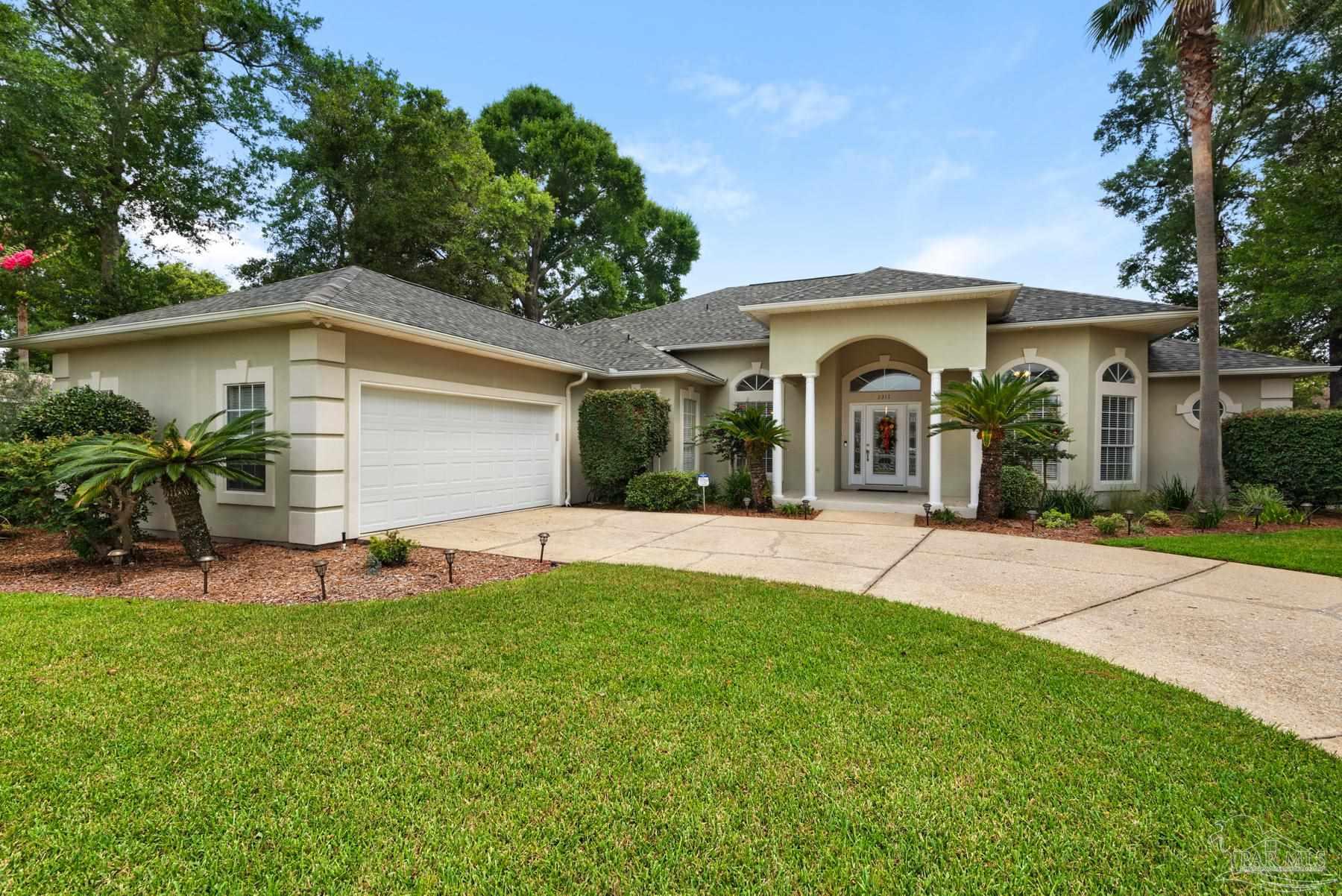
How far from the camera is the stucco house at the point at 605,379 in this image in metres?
7.85

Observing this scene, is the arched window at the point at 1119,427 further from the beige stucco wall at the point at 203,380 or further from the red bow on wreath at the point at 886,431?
the beige stucco wall at the point at 203,380

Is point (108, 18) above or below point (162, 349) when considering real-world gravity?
above

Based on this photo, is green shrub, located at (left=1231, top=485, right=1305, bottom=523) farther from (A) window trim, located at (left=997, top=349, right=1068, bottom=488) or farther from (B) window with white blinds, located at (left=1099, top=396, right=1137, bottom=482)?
(A) window trim, located at (left=997, top=349, right=1068, bottom=488)

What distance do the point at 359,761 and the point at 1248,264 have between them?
2201 cm

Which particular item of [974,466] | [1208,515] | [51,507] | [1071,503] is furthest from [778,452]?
[51,507]

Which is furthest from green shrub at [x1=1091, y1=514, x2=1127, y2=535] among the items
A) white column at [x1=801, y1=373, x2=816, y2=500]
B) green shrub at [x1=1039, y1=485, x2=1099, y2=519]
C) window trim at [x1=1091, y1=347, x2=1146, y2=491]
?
white column at [x1=801, y1=373, x2=816, y2=500]

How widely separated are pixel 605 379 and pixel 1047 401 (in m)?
9.45

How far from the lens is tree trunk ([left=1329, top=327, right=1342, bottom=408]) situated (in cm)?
1526

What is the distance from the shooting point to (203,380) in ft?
27.5

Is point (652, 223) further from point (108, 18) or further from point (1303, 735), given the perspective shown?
point (1303, 735)

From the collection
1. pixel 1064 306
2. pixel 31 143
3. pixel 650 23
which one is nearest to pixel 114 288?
pixel 31 143

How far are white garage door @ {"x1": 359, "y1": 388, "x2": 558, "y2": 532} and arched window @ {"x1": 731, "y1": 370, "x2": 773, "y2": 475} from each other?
4.79 metres

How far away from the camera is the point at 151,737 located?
2828mm

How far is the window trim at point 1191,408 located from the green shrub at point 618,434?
11.3 m
